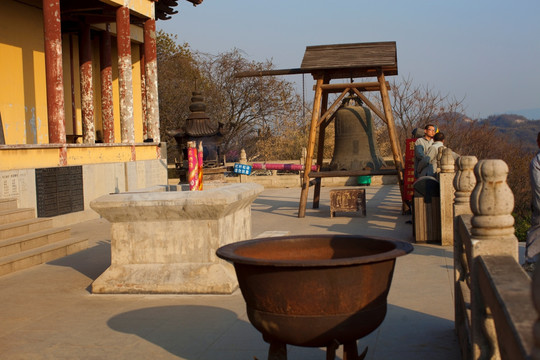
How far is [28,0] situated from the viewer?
17891 mm

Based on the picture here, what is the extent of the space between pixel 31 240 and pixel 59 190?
14.7 ft

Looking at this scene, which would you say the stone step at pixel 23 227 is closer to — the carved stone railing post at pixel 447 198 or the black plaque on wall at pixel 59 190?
the black plaque on wall at pixel 59 190

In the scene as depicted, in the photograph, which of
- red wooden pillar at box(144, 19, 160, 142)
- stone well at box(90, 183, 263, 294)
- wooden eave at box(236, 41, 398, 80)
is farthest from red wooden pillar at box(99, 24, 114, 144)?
stone well at box(90, 183, 263, 294)

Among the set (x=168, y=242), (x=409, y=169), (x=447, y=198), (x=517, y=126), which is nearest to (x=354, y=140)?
(x=409, y=169)

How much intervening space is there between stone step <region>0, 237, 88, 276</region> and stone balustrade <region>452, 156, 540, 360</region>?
6.04 meters

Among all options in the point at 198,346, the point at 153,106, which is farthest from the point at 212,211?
the point at 153,106

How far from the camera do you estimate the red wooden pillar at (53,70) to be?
593 inches

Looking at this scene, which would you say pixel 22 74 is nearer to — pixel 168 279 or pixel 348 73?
pixel 348 73

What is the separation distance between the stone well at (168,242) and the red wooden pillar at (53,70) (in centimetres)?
862

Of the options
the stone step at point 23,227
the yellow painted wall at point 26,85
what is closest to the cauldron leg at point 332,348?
the stone step at point 23,227

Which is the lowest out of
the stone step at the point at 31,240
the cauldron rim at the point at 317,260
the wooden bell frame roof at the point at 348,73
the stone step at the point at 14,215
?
the stone step at the point at 31,240

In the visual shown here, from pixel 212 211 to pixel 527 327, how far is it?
504 centimetres

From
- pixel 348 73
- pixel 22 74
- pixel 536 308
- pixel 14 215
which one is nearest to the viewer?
pixel 536 308

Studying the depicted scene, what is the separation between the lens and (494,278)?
9.32 ft
